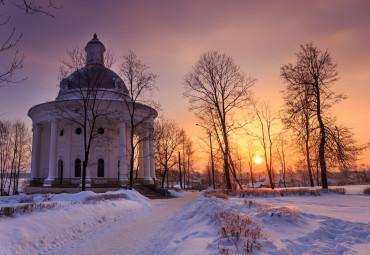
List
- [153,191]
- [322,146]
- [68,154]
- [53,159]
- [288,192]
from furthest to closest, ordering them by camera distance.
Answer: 1. [68,154]
2. [153,191]
3. [53,159]
4. [322,146]
5. [288,192]

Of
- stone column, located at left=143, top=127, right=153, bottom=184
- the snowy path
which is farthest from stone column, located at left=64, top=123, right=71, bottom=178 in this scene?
the snowy path

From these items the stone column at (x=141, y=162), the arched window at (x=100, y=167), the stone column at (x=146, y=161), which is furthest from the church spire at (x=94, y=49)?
the arched window at (x=100, y=167)

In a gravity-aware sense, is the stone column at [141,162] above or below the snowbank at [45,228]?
above

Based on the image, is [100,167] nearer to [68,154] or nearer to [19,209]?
[68,154]

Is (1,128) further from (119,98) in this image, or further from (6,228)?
(6,228)

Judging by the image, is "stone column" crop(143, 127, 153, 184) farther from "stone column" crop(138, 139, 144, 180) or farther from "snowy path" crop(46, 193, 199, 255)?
A: "snowy path" crop(46, 193, 199, 255)

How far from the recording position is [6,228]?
585 cm

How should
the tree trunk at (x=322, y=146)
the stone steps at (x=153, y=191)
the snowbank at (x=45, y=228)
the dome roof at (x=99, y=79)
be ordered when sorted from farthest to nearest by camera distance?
the dome roof at (x=99, y=79) → the stone steps at (x=153, y=191) → the tree trunk at (x=322, y=146) → the snowbank at (x=45, y=228)

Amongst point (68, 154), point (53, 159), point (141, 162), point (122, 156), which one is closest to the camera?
point (53, 159)

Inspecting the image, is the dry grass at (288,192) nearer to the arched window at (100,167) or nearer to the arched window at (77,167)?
the arched window at (100,167)

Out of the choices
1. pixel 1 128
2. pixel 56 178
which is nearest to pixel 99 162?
pixel 56 178

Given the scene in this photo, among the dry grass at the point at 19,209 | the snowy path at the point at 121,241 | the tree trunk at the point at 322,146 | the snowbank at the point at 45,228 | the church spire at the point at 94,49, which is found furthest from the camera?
the church spire at the point at 94,49

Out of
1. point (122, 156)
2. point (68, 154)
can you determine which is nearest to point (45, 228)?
point (122, 156)

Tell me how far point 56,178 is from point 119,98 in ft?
40.9
